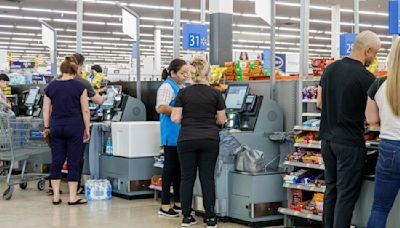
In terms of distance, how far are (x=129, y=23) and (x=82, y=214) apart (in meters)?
3.06

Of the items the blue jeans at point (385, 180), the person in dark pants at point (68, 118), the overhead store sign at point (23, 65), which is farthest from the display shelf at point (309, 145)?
Result: the overhead store sign at point (23, 65)

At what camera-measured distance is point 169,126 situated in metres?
5.42

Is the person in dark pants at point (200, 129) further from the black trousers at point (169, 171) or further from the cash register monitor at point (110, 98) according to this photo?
the cash register monitor at point (110, 98)

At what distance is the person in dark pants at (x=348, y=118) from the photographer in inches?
154

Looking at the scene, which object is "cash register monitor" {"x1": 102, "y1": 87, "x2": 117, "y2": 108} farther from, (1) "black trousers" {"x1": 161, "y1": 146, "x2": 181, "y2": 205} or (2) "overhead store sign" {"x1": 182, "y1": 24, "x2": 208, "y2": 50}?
(1) "black trousers" {"x1": 161, "y1": 146, "x2": 181, "y2": 205}

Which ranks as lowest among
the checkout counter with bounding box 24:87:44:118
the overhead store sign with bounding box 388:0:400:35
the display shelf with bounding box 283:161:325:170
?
the display shelf with bounding box 283:161:325:170

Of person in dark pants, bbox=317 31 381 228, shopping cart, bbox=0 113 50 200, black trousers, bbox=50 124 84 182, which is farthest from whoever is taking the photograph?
shopping cart, bbox=0 113 50 200

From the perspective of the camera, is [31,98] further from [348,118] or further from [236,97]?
[348,118]

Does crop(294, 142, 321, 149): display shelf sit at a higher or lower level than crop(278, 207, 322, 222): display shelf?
higher

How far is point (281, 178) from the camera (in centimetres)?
529

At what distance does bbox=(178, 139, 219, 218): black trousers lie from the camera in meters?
4.84

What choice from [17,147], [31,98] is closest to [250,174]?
[17,147]

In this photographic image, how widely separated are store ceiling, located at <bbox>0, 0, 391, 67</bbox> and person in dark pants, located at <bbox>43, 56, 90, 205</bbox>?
10.6 m

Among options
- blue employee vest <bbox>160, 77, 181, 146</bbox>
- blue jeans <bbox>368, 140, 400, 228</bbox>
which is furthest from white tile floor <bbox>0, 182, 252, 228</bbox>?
blue jeans <bbox>368, 140, 400, 228</bbox>
